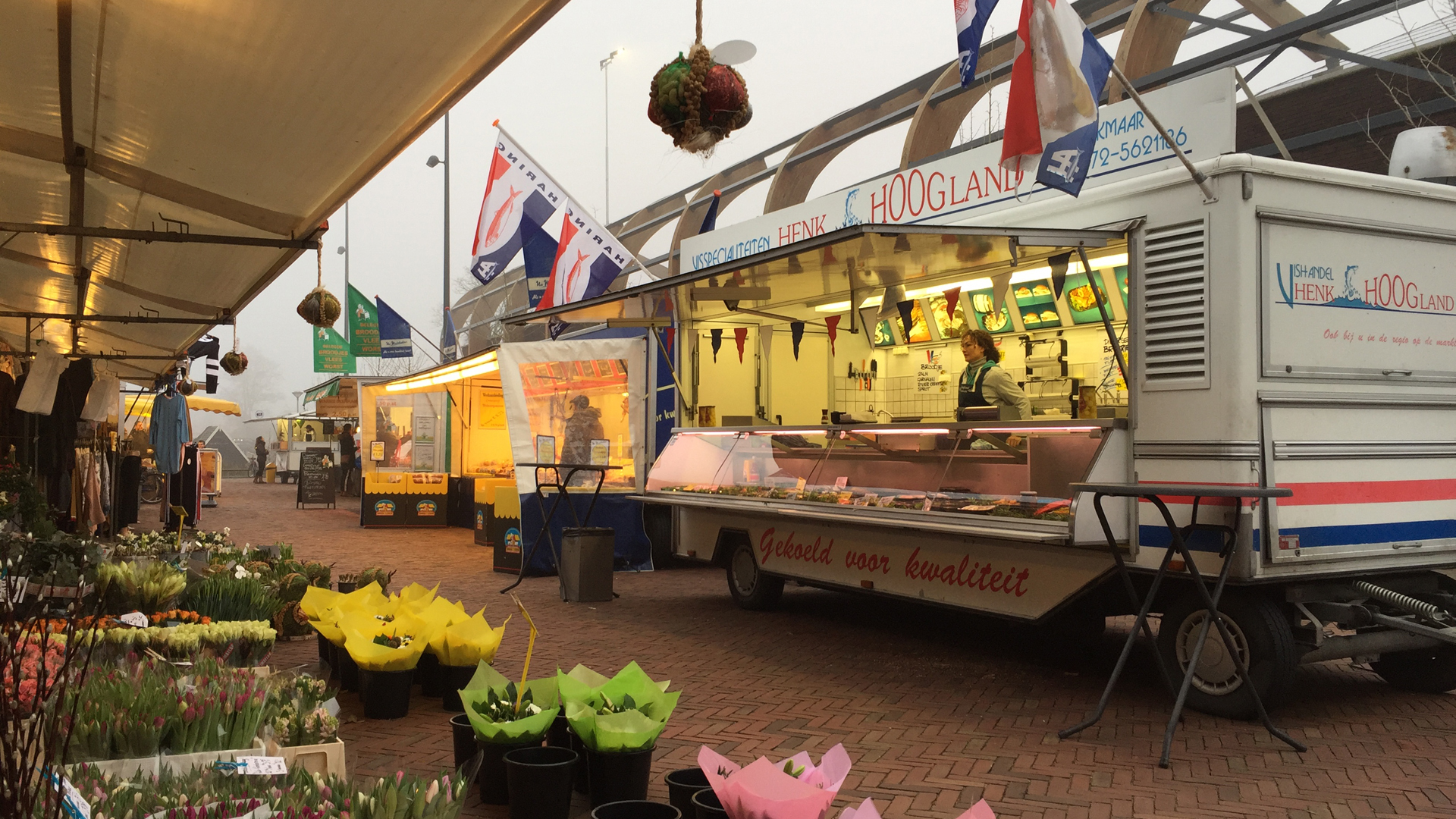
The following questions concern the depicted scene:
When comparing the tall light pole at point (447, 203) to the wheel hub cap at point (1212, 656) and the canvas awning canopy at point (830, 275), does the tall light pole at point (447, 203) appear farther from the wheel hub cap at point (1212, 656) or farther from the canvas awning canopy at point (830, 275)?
the wheel hub cap at point (1212, 656)

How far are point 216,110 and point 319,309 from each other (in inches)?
264

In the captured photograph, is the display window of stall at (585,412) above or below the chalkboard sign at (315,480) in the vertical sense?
above

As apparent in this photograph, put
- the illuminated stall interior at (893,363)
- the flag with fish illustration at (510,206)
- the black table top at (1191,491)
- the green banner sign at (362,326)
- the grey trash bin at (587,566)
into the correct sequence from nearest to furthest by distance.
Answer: the black table top at (1191,491) → the illuminated stall interior at (893,363) → the grey trash bin at (587,566) → the flag with fish illustration at (510,206) → the green banner sign at (362,326)

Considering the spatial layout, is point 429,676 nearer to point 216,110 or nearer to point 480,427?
point 216,110

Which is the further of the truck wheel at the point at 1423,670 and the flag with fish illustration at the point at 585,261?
the flag with fish illustration at the point at 585,261

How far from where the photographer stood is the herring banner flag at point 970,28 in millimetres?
5957

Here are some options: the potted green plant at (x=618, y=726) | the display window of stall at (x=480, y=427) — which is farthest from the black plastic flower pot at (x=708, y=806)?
the display window of stall at (x=480, y=427)

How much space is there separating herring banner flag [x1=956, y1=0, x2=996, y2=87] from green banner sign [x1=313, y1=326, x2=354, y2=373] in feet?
62.8

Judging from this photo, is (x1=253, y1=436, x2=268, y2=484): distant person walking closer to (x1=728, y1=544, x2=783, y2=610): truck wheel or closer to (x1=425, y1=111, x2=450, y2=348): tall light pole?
(x1=425, y1=111, x2=450, y2=348): tall light pole

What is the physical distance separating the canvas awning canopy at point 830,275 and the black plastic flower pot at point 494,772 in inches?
152

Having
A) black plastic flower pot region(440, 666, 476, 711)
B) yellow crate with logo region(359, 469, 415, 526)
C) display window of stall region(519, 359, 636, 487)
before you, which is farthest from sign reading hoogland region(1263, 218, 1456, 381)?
yellow crate with logo region(359, 469, 415, 526)

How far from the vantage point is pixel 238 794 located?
8.79 ft

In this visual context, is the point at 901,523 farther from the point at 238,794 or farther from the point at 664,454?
the point at 238,794

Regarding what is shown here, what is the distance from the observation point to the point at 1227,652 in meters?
5.95
